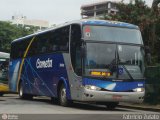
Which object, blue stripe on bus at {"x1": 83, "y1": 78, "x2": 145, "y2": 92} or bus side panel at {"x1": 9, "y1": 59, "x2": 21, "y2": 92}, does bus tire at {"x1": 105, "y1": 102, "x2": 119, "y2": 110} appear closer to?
blue stripe on bus at {"x1": 83, "y1": 78, "x2": 145, "y2": 92}

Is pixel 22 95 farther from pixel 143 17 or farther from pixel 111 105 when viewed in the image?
pixel 143 17

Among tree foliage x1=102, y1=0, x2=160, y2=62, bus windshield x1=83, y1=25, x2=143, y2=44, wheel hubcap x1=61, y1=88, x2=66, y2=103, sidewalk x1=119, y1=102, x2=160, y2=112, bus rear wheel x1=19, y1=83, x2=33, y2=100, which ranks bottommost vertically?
sidewalk x1=119, y1=102, x2=160, y2=112

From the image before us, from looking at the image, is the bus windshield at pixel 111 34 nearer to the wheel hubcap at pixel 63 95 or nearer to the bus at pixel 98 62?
the bus at pixel 98 62

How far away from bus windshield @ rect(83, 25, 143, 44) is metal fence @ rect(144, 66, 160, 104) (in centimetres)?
424

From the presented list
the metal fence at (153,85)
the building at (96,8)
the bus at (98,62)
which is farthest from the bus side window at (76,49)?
the building at (96,8)

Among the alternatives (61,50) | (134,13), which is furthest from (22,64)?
(134,13)

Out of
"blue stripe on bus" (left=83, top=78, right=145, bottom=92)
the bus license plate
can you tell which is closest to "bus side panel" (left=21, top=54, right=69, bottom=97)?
"blue stripe on bus" (left=83, top=78, right=145, bottom=92)

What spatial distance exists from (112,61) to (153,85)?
5.96m

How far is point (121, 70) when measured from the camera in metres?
19.8

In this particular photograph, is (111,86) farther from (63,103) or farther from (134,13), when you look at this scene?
(134,13)

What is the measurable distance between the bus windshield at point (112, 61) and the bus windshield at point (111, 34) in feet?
1.01

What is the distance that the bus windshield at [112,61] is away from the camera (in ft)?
64.0

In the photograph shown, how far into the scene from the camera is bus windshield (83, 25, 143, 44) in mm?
19984

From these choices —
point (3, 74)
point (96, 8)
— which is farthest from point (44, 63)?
point (96, 8)
